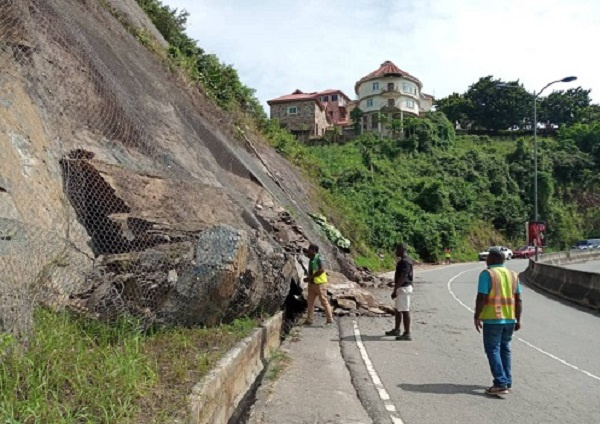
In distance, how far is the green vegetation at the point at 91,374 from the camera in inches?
154

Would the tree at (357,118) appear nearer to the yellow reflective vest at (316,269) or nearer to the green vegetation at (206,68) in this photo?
the green vegetation at (206,68)

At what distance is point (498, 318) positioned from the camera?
6539 millimetres

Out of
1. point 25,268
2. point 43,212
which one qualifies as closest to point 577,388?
point 25,268

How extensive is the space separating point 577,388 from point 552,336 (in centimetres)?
418

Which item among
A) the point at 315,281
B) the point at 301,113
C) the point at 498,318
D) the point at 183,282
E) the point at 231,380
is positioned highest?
the point at 301,113

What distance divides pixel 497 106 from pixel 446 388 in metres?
81.5

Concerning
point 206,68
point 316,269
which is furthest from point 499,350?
point 206,68

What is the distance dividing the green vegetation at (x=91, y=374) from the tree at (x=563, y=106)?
9241 centimetres

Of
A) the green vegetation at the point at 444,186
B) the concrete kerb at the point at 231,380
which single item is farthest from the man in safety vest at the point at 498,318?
the green vegetation at the point at 444,186

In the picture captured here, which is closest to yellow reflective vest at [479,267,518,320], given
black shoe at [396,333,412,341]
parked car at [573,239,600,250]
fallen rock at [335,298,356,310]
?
black shoe at [396,333,412,341]

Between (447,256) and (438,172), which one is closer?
(447,256)

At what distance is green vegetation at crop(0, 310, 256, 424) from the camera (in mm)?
3924

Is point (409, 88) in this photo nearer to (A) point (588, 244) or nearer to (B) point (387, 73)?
(B) point (387, 73)

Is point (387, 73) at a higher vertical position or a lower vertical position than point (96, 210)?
higher
